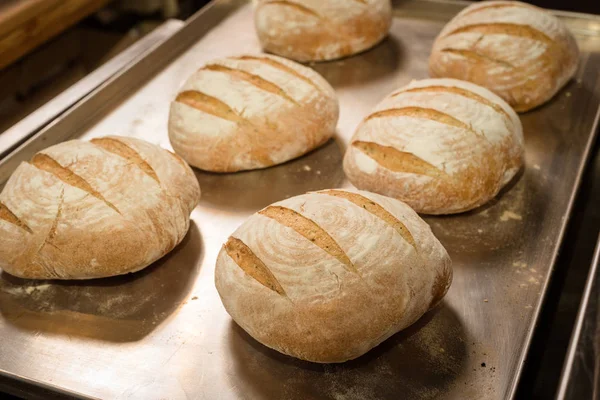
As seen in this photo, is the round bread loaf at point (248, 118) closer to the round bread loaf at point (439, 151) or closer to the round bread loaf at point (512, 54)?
the round bread loaf at point (439, 151)

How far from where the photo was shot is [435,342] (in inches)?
73.1

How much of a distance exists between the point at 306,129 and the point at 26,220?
1.08 m

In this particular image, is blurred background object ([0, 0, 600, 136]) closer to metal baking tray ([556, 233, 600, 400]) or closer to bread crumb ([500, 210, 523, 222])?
bread crumb ([500, 210, 523, 222])

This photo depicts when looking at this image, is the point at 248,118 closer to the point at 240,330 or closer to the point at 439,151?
the point at 439,151

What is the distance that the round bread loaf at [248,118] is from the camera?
251cm

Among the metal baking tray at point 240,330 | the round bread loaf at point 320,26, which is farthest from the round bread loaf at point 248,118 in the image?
the round bread loaf at point 320,26

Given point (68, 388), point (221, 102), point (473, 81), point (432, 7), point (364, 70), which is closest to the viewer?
point (68, 388)

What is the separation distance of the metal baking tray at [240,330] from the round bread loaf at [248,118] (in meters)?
0.09

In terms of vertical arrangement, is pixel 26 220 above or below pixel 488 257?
above

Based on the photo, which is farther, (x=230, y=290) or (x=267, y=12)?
(x=267, y=12)

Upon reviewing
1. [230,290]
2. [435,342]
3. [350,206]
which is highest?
[350,206]

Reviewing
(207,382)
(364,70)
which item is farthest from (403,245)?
(364,70)

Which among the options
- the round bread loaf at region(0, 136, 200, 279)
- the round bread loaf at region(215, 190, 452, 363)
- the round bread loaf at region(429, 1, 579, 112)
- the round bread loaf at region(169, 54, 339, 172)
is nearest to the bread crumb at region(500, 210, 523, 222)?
the round bread loaf at region(215, 190, 452, 363)

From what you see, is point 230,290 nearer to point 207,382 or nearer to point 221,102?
point 207,382
